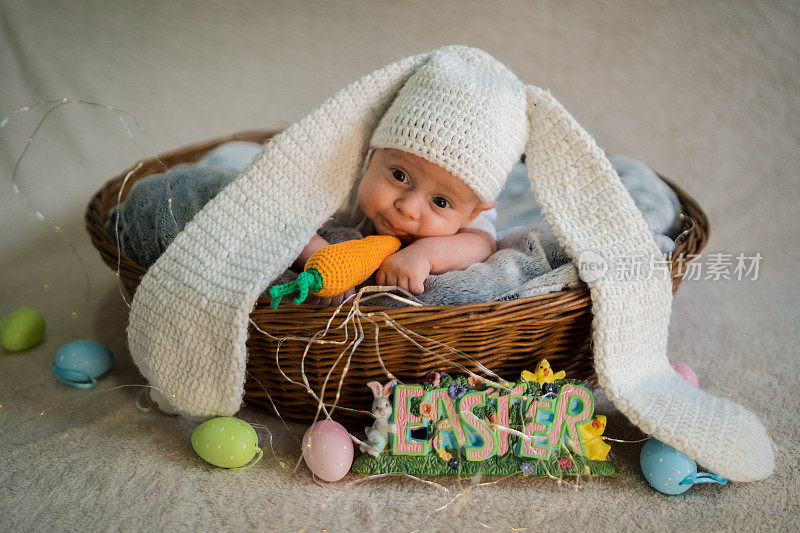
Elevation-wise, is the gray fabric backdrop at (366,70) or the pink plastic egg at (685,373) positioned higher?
the gray fabric backdrop at (366,70)

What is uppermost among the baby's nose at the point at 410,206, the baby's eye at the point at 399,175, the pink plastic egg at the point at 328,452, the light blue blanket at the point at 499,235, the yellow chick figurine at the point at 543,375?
the baby's eye at the point at 399,175

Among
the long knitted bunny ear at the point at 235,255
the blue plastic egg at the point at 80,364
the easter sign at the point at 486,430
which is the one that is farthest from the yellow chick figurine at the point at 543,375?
the blue plastic egg at the point at 80,364

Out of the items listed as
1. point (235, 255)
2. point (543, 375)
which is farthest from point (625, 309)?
point (235, 255)

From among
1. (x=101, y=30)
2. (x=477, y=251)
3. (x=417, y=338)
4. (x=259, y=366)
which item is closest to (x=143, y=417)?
(x=259, y=366)

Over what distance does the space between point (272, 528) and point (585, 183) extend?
77cm

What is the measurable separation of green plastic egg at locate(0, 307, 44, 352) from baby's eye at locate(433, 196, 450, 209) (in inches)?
34.3

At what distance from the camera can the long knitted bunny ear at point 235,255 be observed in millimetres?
1025

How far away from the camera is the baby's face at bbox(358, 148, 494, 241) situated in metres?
1.17

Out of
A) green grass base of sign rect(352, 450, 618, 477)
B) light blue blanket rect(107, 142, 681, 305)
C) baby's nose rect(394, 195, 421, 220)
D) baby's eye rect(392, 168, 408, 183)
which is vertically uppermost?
baby's eye rect(392, 168, 408, 183)

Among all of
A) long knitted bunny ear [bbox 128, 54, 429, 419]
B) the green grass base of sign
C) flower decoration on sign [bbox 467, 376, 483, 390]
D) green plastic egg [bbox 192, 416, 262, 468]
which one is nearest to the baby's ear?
long knitted bunny ear [bbox 128, 54, 429, 419]

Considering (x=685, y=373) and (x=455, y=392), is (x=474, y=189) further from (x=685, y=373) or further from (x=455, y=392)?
(x=685, y=373)

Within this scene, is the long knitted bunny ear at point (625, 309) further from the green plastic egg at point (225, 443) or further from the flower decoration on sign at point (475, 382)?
the green plastic egg at point (225, 443)

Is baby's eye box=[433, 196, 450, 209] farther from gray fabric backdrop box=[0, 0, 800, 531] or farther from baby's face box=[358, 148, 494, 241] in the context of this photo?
gray fabric backdrop box=[0, 0, 800, 531]

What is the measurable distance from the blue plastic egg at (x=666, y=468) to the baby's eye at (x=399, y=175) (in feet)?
2.02
